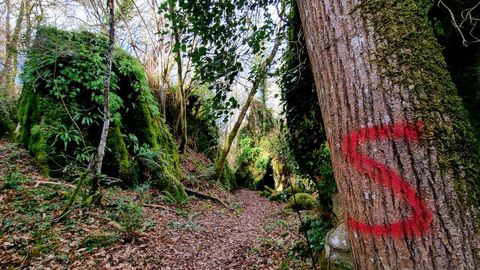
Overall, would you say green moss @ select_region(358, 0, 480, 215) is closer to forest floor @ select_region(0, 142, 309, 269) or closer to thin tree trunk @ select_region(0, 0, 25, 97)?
forest floor @ select_region(0, 142, 309, 269)

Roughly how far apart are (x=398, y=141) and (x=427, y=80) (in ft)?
0.83

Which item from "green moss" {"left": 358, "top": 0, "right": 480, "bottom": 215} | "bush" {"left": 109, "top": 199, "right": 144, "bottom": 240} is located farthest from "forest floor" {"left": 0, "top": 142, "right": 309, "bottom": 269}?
"green moss" {"left": 358, "top": 0, "right": 480, "bottom": 215}

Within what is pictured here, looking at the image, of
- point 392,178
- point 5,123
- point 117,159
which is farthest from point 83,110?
point 392,178

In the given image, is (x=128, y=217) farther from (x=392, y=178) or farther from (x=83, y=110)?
(x=392, y=178)

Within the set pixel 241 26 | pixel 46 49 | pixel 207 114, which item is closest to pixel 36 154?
pixel 46 49

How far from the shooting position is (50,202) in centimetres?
548

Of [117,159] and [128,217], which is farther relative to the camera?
[117,159]

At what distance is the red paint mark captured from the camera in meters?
0.96

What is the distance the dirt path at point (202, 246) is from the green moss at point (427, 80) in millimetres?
4018

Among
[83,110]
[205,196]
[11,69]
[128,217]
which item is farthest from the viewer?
[11,69]

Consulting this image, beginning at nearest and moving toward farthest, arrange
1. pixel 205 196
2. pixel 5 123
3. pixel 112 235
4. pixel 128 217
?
pixel 112 235, pixel 128 217, pixel 5 123, pixel 205 196

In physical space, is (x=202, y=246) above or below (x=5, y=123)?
below

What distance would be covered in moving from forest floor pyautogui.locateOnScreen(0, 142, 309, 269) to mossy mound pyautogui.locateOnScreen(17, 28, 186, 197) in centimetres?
69

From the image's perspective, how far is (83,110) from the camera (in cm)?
691
